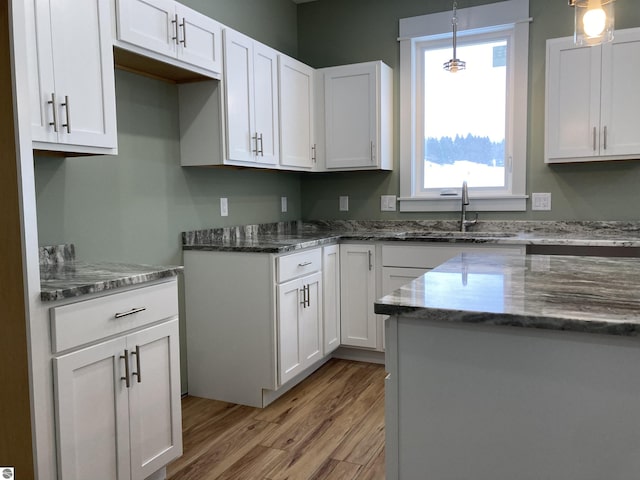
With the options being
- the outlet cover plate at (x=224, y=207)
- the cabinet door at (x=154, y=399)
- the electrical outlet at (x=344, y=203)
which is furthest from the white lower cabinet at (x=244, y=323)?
the electrical outlet at (x=344, y=203)

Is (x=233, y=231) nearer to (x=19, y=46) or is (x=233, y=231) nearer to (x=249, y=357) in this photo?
(x=249, y=357)

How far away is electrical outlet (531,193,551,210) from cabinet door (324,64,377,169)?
3.75ft

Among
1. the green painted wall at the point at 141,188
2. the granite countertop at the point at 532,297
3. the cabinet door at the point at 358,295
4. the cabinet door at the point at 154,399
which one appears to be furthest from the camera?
the cabinet door at the point at 358,295

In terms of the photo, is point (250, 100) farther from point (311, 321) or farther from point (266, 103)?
point (311, 321)

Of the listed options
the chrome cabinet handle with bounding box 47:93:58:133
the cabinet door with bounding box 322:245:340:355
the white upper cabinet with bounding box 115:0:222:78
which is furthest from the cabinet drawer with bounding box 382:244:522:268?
the chrome cabinet handle with bounding box 47:93:58:133

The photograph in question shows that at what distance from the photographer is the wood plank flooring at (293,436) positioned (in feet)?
7.31

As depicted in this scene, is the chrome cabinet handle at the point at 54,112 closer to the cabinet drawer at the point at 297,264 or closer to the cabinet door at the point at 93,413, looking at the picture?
the cabinet door at the point at 93,413

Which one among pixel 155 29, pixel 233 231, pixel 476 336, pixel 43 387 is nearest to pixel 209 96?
pixel 155 29

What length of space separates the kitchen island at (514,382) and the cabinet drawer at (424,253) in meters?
1.82

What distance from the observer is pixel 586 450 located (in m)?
1.17

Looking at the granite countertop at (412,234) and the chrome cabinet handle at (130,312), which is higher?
the granite countertop at (412,234)

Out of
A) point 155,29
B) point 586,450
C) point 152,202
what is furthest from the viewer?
point 152,202

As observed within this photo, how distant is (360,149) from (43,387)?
9.01ft

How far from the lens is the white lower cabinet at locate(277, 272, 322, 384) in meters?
2.91
